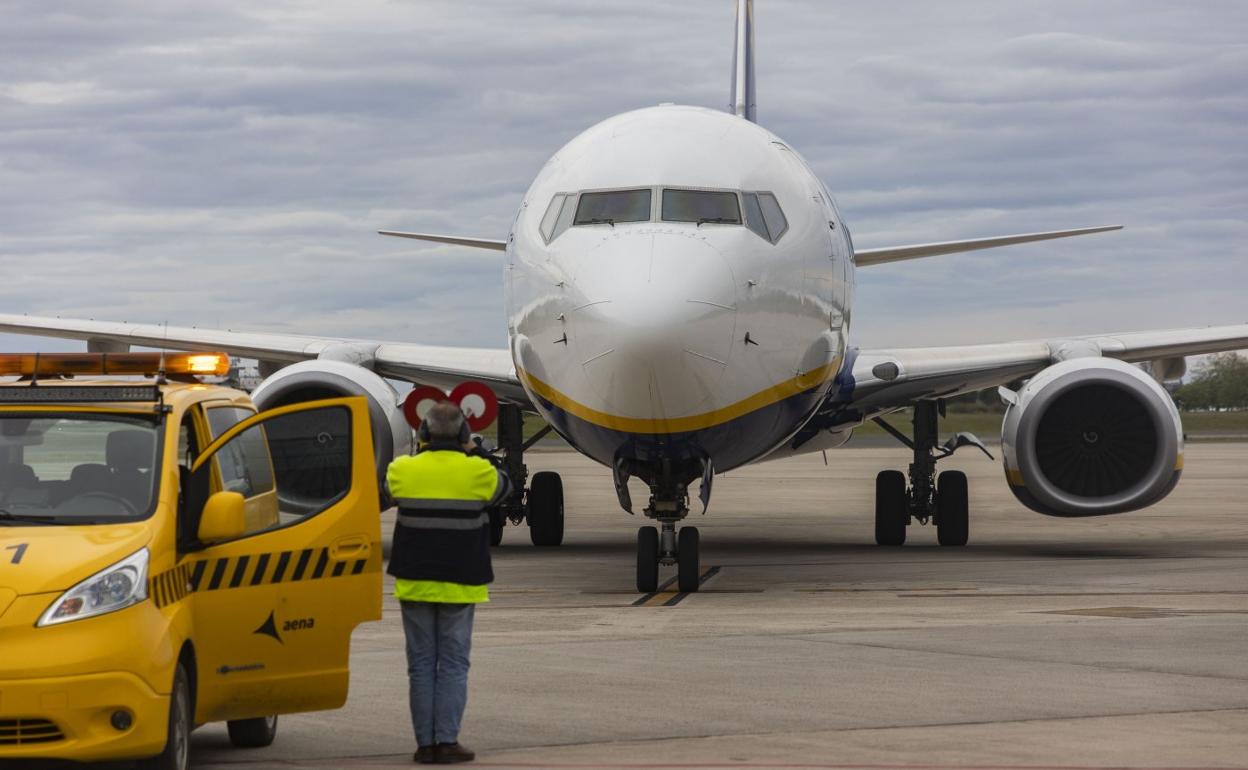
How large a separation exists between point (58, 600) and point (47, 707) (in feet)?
1.24

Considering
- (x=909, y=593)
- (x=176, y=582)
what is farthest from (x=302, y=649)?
(x=909, y=593)

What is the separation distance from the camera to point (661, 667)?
9695 millimetres

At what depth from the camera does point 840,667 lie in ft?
31.6

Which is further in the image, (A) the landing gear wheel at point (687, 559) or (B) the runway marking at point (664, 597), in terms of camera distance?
(A) the landing gear wheel at point (687, 559)

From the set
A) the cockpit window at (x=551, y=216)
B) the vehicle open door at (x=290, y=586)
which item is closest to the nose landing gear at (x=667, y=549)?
the cockpit window at (x=551, y=216)

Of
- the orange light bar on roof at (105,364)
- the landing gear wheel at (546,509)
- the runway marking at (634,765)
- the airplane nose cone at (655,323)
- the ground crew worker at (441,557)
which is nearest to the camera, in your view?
the runway marking at (634,765)

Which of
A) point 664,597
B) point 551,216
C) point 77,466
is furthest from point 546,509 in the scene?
point 77,466

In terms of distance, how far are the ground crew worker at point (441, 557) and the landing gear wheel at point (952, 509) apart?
514 inches

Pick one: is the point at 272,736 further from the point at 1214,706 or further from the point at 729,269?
the point at 729,269

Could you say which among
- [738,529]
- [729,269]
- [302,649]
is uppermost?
[729,269]

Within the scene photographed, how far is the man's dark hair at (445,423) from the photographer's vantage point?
7.54m

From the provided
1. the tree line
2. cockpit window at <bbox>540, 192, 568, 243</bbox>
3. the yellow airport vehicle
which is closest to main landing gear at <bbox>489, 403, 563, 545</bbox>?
cockpit window at <bbox>540, 192, 568, 243</bbox>

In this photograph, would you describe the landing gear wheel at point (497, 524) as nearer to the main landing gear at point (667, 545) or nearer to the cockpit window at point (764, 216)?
the main landing gear at point (667, 545)

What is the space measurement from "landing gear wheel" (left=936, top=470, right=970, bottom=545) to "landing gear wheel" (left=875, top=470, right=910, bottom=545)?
1.45 feet
